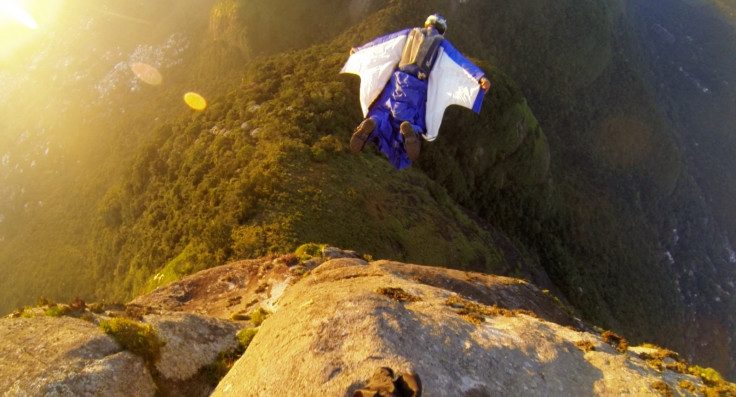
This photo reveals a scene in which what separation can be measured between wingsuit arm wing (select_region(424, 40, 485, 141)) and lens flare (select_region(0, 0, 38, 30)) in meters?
71.3

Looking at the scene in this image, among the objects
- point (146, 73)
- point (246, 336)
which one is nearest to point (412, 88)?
point (246, 336)

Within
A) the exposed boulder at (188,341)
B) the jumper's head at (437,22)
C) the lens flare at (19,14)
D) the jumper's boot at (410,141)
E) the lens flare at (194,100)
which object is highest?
the jumper's head at (437,22)

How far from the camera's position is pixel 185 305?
1577 cm

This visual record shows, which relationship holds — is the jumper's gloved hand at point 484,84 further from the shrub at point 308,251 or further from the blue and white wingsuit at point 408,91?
the shrub at point 308,251

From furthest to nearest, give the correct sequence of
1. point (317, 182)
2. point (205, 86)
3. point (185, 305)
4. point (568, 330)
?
point (205, 86)
point (317, 182)
point (185, 305)
point (568, 330)

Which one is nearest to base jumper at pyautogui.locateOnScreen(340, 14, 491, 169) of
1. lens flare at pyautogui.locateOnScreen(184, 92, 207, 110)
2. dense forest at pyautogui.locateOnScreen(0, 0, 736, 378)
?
dense forest at pyautogui.locateOnScreen(0, 0, 736, 378)

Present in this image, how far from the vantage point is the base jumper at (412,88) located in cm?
1291

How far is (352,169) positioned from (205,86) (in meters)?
28.9

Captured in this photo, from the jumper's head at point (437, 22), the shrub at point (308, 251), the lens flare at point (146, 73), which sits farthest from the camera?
the lens flare at point (146, 73)

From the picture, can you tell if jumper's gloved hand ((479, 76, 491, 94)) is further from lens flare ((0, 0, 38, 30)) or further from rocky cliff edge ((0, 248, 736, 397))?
lens flare ((0, 0, 38, 30))

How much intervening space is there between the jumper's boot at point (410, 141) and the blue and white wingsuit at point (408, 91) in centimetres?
74

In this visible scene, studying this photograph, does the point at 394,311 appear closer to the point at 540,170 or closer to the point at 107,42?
the point at 540,170

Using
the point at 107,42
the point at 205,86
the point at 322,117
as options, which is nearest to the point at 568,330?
the point at 322,117

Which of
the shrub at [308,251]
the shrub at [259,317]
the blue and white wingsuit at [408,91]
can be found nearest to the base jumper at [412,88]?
the blue and white wingsuit at [408,91]
